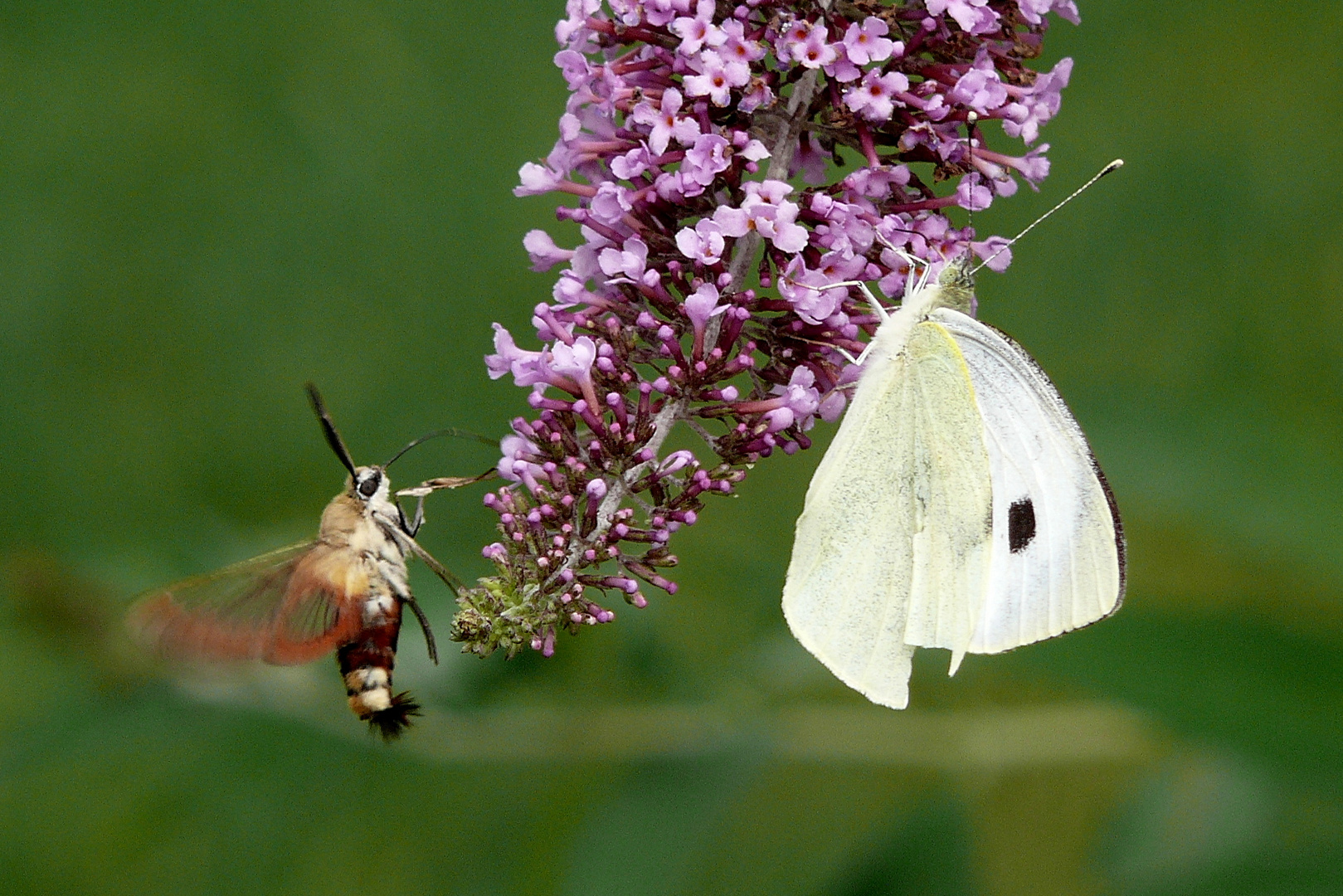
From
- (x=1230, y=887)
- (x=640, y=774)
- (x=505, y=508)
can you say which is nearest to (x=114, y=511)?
(x=640, y=774)

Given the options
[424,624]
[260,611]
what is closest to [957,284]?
[424,624]

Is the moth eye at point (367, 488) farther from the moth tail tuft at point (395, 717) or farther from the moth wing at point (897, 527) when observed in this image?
the moth wing at point (897, 527)

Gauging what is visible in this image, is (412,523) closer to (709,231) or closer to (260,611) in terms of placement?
(260,611)

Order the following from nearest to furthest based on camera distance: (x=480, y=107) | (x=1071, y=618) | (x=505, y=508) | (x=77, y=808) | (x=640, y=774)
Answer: (x=505, y=508), (x=1071, y=618), (x=640, y=774), (x=77, y=808), (x=480, y=107)

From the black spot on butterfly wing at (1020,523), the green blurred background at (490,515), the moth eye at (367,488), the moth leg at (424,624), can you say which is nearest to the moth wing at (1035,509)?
the black spot on butterfly wing at (1020,523)

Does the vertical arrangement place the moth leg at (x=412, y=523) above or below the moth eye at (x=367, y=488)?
below

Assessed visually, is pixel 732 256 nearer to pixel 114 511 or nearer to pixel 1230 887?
pixel 1230 887

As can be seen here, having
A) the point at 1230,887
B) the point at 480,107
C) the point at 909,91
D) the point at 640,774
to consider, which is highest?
the point at 480,107
